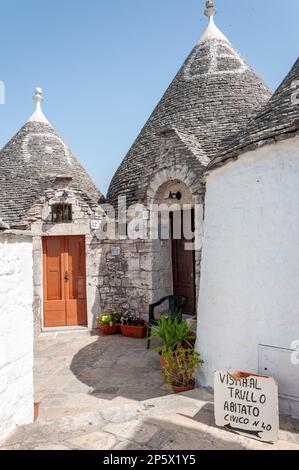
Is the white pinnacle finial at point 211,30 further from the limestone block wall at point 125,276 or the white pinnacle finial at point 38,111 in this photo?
the limestone block wall at point 125,276

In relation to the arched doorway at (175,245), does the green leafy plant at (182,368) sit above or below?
below

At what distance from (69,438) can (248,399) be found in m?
1.57

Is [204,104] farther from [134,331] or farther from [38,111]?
[38,111]

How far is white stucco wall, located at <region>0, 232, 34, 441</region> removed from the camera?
9.37 feet

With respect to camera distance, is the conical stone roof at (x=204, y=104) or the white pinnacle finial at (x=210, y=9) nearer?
the conical stone roof at (x=204, y=104)

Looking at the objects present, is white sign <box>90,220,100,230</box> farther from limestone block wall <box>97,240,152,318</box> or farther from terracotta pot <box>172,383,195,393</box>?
terracotta pot <box>172,383,195,393</box>

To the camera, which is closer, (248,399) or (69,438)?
(69,438)

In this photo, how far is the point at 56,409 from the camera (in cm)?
423

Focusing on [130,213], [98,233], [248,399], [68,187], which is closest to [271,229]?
[248,399]

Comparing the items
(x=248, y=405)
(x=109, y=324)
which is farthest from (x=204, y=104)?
(x=248, y=405)

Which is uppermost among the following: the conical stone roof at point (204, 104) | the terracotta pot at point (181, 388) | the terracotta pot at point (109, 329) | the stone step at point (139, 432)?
the conical stone roof at point (204, 104)

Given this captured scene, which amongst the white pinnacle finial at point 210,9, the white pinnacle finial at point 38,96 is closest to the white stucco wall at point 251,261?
the white pinnacle finial at point 210,9

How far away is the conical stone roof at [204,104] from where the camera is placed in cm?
818

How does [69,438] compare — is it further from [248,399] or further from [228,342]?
[228,342]
